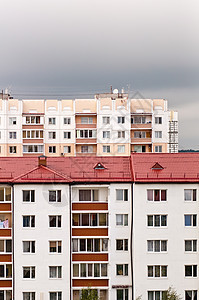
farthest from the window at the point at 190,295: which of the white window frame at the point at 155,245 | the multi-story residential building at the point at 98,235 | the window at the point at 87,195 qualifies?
the window at the point at 87,195

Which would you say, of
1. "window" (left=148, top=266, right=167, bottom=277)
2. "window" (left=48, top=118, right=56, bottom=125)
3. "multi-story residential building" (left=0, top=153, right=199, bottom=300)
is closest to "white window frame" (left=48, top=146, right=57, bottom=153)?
"window" (left=48, top=118, right=56, bottom=125)

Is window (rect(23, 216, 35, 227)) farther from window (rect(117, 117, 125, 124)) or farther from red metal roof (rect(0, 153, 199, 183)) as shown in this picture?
window (rect(117, 117, 125, 124))

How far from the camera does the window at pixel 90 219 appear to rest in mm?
31578

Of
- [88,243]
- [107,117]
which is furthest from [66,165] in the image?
[107,117]

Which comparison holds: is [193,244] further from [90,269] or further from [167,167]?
[90,269]

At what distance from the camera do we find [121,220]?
104 ft

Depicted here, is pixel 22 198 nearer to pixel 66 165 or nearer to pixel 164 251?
pixel 66 165

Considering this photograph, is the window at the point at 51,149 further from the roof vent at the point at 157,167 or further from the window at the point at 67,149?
the roof vent at the point at 157,167

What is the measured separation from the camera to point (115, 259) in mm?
31281

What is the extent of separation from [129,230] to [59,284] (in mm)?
5149

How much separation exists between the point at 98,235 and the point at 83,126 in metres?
31.0

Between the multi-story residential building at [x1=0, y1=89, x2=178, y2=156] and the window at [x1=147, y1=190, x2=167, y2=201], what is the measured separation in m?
29.2

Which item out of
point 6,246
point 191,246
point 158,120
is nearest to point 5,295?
point 6,246

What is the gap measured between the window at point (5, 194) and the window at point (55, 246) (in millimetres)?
3728
